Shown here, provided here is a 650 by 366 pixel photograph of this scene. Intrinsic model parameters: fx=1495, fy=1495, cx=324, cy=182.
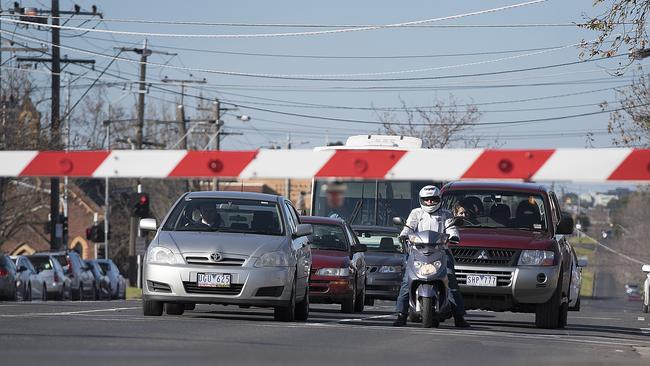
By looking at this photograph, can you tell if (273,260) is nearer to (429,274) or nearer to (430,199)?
(429,274)

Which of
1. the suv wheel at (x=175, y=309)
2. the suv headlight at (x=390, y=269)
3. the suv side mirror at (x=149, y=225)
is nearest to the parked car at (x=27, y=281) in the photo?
the suv headlight at (x=390, y=269)

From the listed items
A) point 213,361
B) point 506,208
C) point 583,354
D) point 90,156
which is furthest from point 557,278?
point 213,361

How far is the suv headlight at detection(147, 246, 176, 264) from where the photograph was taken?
17.9 m

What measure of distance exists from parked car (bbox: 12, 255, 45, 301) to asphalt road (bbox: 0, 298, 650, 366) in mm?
18998

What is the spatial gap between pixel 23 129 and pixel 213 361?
43314 mm

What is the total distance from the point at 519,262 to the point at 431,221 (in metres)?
2.23

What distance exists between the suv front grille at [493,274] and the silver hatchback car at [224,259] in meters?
2.32

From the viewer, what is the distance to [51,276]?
1660 inches

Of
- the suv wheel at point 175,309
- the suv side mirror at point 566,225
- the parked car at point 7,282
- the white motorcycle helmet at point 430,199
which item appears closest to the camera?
the white motorcycle helmet at point 430,199

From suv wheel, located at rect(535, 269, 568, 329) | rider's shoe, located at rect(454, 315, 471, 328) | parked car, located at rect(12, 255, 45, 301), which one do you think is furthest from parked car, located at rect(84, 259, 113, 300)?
rider's shoe, located at rect(454, 315, 471, 328)

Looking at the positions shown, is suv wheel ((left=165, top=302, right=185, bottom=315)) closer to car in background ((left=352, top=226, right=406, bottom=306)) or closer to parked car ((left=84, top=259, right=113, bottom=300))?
car in background ((left=352, top=226, right=406, bottom=306))

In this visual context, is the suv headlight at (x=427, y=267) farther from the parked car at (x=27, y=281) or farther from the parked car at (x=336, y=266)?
the parked car at (x=27, y=281)

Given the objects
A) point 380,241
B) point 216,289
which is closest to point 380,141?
point 380,241

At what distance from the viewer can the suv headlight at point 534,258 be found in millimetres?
20000
